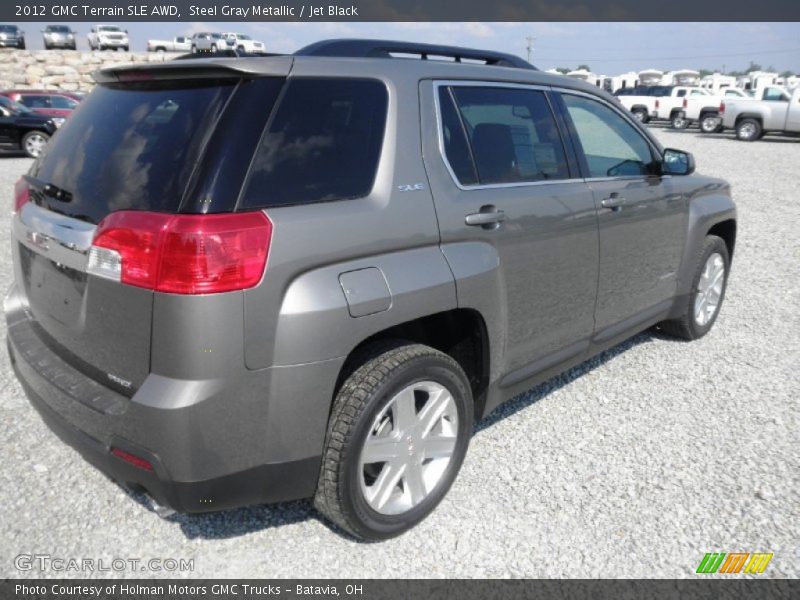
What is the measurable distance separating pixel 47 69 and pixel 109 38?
920 cm

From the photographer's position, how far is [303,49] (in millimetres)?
2742

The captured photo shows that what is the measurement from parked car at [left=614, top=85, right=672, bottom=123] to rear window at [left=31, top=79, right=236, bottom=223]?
31.2 metres

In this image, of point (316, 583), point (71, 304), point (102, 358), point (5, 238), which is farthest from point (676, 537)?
point (5, 238)

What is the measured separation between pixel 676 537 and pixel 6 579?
8.44 ft

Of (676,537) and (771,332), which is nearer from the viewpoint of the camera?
(676,537)

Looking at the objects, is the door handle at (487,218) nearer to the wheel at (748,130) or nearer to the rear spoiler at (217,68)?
the rear spoiler at (217,68)

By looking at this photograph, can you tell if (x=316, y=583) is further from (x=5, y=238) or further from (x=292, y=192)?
(x=5, y=238)

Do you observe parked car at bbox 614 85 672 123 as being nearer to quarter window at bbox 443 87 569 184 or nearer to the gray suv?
quarter window at bbox 443 87 569 184

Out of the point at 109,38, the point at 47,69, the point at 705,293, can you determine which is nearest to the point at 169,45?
the point at 109,38

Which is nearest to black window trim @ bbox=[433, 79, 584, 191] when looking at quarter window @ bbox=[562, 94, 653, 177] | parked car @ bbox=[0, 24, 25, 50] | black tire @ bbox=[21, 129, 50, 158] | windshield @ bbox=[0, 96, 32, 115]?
quarter window @ bbox=[562, 94, 653, 177]

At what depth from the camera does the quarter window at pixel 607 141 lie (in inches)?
138

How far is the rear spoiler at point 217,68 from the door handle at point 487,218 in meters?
0.92

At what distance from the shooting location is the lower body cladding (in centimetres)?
199

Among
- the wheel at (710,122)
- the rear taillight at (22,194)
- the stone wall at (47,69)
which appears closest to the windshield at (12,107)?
the stone wall at (47,69)
